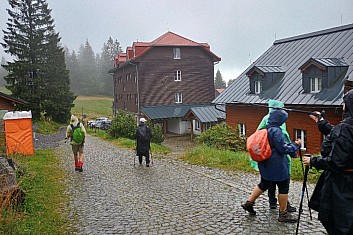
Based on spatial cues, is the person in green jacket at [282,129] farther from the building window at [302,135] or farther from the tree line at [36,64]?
the tree line at [36,64]

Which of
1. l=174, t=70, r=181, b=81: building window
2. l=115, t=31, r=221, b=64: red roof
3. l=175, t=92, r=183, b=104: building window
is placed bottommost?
l=175, t=92, r=183, b=104: building window

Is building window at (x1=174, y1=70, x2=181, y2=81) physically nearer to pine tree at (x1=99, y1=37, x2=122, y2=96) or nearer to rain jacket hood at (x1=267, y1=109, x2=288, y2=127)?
rain jacket hood at (x1=267, y1=109, x2=288, y2=127)

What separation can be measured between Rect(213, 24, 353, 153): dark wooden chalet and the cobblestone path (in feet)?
22.4

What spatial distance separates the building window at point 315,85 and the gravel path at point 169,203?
10.5 meters

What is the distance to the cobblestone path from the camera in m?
5.88

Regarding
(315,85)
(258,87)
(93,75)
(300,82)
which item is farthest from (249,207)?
(93,75)

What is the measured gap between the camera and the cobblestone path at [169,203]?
5875 mm

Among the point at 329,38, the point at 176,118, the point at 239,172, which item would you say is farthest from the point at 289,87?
the point at 176,118

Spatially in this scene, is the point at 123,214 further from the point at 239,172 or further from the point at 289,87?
the point at 289,87

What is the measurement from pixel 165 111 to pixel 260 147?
35.4m

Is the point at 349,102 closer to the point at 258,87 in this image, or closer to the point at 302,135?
the point at 302,135

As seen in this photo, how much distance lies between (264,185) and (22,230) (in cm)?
392

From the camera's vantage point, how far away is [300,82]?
2064 cm

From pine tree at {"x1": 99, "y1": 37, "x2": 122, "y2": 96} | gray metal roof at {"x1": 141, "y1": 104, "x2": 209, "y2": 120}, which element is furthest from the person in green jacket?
pine tree at {"x1": 99, "y1": 37, "x2": 122, "y2": 96}
